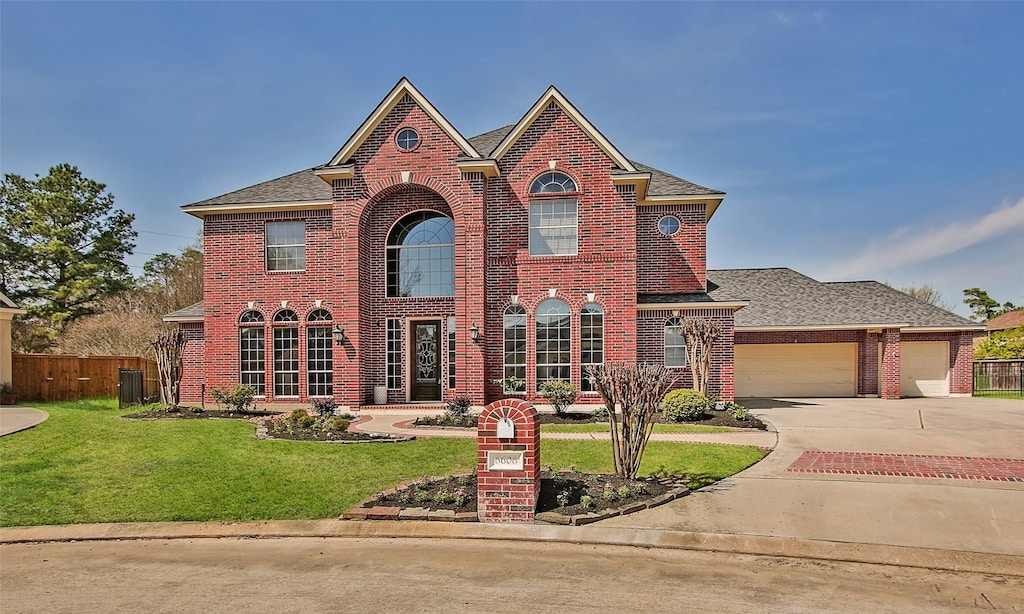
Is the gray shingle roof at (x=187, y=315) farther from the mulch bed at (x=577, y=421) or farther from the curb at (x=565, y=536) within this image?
the curb at (x=565, y=536)

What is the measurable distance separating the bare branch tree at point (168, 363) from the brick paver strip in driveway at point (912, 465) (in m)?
15.2

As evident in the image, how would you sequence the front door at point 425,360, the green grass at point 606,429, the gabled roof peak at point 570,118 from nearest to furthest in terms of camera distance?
the green grass at point 606,429, the gabled roof peak at point 570,118, the front door at point 425,360

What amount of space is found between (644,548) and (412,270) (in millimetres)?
13721

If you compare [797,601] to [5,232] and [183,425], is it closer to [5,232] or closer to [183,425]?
[183,425]

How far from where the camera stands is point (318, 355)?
18469mm

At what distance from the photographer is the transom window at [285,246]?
18.8 m

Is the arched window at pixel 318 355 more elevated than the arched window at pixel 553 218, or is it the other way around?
the arched window at pixel 553 218

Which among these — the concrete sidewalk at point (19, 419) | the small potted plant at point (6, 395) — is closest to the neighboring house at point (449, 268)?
the concrete sidewalk at point (19, 419)

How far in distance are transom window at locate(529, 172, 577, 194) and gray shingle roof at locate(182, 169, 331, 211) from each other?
255 inches

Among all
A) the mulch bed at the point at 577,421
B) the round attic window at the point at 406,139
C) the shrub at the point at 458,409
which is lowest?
the mulch bed at the point at 577,421

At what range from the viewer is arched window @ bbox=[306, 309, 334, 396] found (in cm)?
1841

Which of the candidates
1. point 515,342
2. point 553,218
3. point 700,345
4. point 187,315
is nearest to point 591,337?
point 515,342

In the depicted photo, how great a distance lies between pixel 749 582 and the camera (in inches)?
203

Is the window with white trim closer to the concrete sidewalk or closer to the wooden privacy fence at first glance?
the wooden privacy fence
